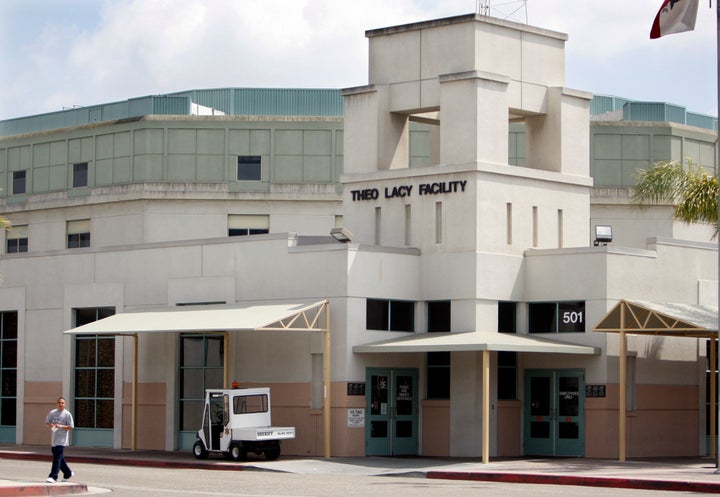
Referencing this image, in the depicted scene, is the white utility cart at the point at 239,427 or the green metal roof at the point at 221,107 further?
the green metal roof at the point at 221,107

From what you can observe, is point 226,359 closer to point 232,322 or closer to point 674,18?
point 232,322

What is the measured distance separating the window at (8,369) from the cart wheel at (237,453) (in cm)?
1165

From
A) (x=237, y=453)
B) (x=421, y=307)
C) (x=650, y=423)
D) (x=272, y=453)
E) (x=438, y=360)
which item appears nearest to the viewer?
(x=237, y=453)

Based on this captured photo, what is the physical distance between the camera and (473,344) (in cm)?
3356

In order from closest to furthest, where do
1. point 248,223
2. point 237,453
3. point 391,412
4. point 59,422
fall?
point 59,422, point 237,453, point 391,412, point 248,223

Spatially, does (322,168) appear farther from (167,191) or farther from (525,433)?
(525,433)

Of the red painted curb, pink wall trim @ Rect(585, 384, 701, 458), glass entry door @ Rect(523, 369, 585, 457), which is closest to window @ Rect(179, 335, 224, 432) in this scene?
glass entry door @ Rect(523, 369, 585, 457)

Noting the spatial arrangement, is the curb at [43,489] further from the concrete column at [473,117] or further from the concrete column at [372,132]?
the concrete column at [372,132]

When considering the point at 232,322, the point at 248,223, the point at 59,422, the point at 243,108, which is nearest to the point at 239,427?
the point at 232,322

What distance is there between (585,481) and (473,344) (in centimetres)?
602

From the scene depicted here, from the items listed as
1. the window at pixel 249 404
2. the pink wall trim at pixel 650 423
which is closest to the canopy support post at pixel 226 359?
Result: the window at pixel 249 404

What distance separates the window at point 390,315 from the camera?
119ft

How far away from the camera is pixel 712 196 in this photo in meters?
36.0

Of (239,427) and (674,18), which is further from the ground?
(674,18)
